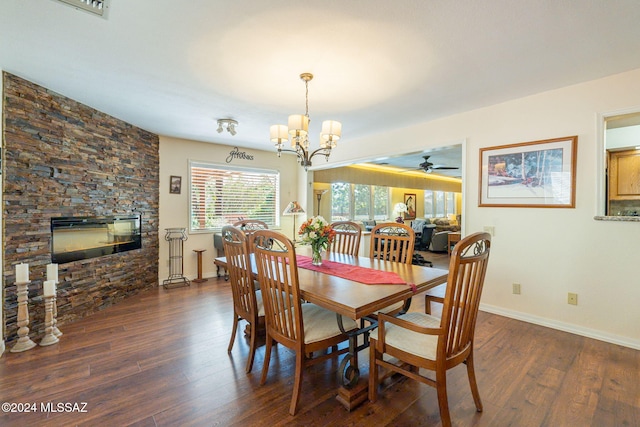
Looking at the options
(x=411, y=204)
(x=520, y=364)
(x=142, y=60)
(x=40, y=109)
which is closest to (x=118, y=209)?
(x=40, y=109)

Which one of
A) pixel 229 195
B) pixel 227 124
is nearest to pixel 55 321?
pixel 227 124

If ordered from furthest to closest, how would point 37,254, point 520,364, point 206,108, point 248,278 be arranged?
point 206,108 → point 37,254 → point 520,364 → point 248,278

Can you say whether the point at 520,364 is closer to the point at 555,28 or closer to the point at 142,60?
the point at 555,28

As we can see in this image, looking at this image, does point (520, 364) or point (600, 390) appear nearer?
point (600, 390)

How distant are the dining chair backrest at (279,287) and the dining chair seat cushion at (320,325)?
0.31 feet

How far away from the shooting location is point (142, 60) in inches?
91.0

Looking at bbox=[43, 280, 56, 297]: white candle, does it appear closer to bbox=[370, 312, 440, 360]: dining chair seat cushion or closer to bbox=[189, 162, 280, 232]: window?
bbox=[189, 162, 280, 232]: window

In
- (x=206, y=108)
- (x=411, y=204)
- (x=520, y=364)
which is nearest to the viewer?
(x=520, y=364)

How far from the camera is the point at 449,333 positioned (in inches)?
60.1

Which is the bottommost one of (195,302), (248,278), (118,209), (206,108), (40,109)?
(195,302)

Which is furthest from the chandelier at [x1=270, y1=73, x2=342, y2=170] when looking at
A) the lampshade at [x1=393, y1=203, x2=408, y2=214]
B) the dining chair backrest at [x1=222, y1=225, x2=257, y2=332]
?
the lampshade at [x1=393, y1=203, x2=408, y2=214]

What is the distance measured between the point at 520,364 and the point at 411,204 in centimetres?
755

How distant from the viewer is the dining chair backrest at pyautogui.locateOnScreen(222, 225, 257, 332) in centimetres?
208

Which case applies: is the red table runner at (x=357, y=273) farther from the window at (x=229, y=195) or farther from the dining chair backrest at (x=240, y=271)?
the window at (x=229, y=195)
